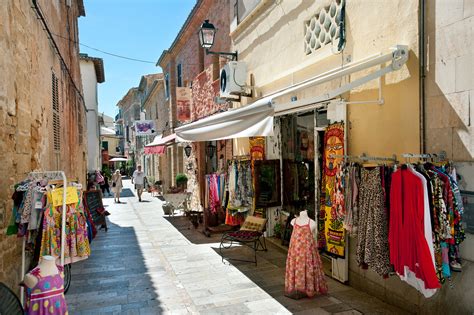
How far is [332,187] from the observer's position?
5398 mm

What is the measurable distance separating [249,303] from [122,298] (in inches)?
72.0

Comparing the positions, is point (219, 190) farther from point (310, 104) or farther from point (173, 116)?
point (173, 116)

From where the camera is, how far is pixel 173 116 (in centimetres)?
1841

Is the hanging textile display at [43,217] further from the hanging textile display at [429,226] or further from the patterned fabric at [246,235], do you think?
the hanging textile display at [429,226]

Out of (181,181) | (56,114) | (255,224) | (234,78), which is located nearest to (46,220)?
(255,224)

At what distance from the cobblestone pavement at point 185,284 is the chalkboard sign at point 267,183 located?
1.00m

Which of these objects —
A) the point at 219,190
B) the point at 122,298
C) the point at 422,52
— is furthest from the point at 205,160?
the point at 422,52

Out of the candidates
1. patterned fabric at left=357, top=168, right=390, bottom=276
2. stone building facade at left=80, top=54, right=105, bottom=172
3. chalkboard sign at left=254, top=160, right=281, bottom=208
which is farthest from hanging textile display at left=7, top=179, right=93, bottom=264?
stone building facade at left=80, top=54, right=105, bottom=172

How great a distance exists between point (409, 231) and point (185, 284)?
137 inches

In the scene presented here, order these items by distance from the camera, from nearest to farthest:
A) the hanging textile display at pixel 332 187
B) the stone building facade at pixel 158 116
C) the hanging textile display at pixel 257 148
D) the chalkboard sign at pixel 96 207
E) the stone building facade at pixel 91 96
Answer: the hanging textile display at pixel 332 187 < the hanging textile display at pixel 257 148 < the chalkboard sign at pixel 96 207 < the stone building facade at pixel 91 96 < the stone building facade at pixel 158 116

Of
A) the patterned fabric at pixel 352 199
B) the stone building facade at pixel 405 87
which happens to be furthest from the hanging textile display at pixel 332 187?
the patterned fabric at pixel 352 199

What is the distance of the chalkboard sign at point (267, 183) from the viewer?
7.69 meters

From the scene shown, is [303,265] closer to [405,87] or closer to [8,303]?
[405,87]

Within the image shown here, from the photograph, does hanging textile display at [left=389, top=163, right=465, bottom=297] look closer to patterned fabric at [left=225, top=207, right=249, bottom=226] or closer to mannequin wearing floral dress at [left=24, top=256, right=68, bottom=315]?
mannequin wearing floral dress at [left=24, top=256, right=68, bottom=315]
